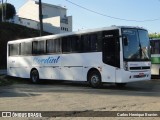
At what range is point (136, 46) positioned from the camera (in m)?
18.4

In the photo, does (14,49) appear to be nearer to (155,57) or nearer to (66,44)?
(66,44)

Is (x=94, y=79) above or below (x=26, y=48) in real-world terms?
below

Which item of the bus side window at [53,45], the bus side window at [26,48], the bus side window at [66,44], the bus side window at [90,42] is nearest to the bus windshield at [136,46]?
the bus side window at [90,42]

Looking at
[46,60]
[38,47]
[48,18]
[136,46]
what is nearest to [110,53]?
[136,46]

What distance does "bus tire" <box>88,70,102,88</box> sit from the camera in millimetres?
19156

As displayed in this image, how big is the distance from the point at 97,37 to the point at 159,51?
29.2ft

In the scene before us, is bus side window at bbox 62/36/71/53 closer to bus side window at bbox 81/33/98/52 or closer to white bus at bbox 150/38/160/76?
bus side window at bbox 81/33/98/52

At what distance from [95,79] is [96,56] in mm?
1170

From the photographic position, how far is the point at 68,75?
837 inches

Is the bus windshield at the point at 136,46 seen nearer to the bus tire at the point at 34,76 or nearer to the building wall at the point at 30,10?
the bus tire at the point at 34,76

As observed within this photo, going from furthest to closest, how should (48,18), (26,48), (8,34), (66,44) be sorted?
(48,18), (8,34), (26,48), (66,44)

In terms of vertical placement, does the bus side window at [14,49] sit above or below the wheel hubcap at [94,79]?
above

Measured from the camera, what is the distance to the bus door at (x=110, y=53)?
18156mm

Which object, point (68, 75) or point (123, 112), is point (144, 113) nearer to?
point (123, 112)
